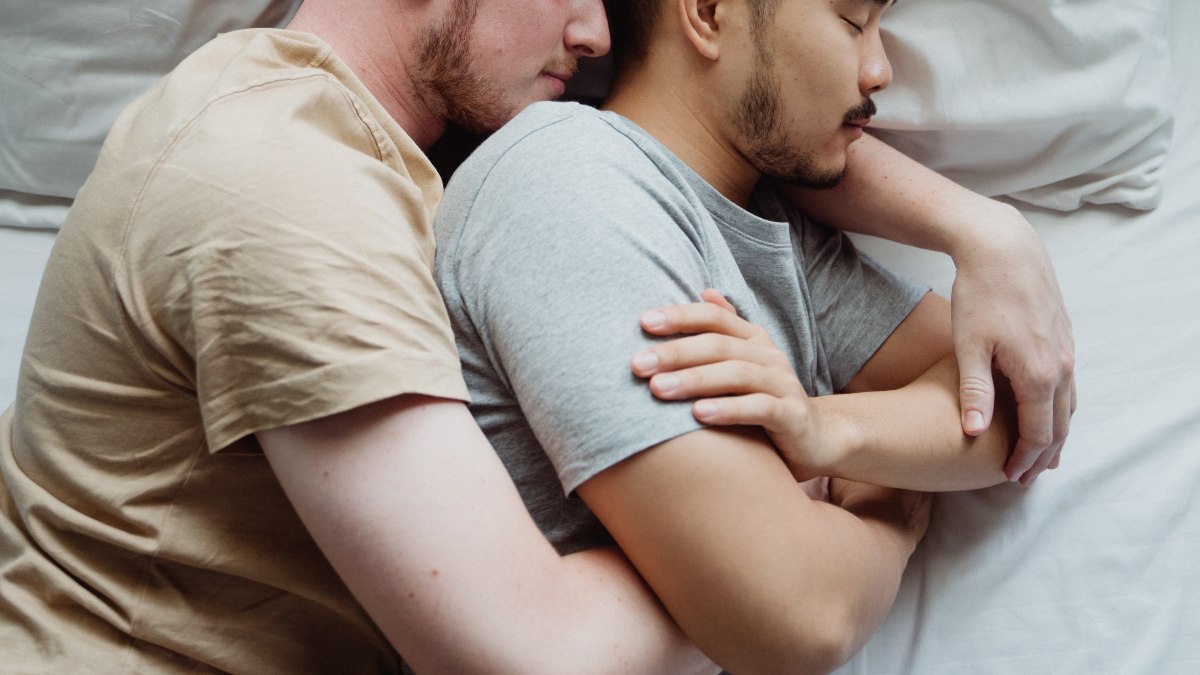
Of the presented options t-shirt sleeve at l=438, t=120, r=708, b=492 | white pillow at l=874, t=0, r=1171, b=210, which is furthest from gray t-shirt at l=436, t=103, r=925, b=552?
white pillow at l=874, t=0, r=1171, b=210

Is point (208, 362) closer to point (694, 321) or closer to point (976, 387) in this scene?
point (694, 321)

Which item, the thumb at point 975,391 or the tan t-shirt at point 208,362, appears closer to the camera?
the tan t-shirt at point 208,362

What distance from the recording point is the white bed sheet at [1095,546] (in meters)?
1.05

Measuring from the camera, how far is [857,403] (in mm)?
977

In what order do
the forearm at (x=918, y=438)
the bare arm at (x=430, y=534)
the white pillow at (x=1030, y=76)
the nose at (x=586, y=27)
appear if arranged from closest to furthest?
the bare arm at (x=430, y=534), the forearm at (x=918, y=438), the nose at (x=586, y=27), the white pillow at (x=1030, y=76)

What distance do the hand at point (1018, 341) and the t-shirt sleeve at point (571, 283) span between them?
321 millimetres

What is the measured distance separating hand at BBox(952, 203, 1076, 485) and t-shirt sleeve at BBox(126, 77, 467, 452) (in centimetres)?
57

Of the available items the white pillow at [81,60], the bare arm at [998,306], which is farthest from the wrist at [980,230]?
the white pillow at [81,60]

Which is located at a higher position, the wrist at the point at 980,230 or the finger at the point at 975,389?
the wrist at the point at 980,230

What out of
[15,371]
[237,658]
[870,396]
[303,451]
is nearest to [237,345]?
[303,451]

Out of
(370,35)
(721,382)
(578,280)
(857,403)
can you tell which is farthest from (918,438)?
(370,35)

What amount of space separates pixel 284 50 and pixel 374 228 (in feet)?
0.94

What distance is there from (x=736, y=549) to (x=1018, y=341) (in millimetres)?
432

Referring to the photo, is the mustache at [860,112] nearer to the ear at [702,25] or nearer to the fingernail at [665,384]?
the ear at [702,25]
